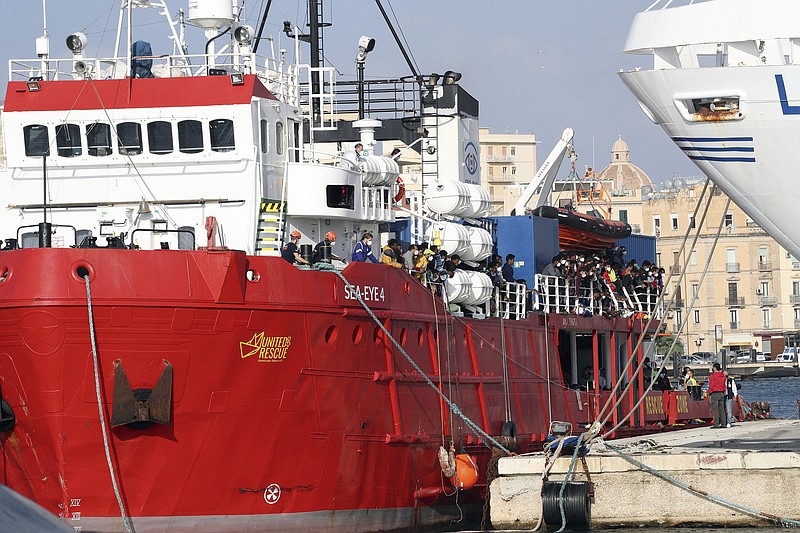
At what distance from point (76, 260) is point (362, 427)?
4756 mm

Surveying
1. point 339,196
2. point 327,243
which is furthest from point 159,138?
point 327,243

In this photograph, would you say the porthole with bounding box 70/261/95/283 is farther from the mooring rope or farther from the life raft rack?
the life raft rack

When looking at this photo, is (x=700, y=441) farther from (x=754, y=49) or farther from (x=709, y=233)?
(x=709, y=233)

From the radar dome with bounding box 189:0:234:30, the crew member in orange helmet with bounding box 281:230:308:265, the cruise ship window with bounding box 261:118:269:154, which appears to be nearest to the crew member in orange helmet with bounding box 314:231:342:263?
the crew member in orange helmet with bounding box 281:230:308:265

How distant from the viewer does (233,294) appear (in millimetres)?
16094

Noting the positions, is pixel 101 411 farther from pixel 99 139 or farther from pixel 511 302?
pixel 511 302

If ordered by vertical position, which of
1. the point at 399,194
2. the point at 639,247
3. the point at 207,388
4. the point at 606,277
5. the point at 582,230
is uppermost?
the point at 399,194

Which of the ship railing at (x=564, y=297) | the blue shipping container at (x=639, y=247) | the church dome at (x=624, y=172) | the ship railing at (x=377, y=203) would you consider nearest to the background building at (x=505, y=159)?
the church dome at (x=624, y=172)

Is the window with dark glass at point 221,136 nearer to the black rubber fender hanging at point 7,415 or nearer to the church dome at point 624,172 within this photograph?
the black rubber fender hanging at point 7,415

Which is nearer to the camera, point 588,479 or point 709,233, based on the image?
point 588,479

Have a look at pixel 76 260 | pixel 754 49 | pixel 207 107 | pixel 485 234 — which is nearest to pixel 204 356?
pixel 76 260

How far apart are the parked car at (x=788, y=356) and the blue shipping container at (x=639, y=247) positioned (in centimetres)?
4964

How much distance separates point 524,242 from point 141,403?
41.6ft

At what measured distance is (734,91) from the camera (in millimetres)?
14836
